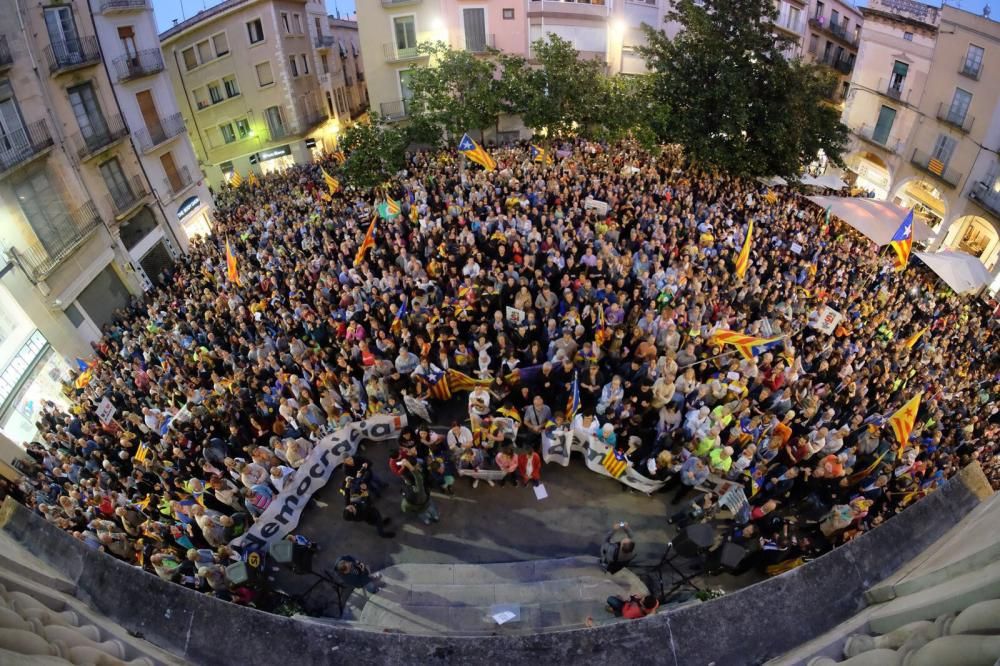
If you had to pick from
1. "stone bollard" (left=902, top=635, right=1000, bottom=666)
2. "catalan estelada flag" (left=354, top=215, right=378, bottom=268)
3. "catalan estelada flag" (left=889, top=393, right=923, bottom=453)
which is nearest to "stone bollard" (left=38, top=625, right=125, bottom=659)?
"stone bollard" (left=902, top=635, right=1000, bottom=666)

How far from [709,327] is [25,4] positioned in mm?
24909

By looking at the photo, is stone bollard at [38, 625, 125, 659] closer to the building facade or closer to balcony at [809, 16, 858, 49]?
the building facade

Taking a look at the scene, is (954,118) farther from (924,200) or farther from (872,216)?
(872,216)

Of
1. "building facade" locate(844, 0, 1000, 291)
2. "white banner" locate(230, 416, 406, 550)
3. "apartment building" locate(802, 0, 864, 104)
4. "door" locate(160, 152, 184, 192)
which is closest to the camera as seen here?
"white banner" locate(230, 416, 406, 550)

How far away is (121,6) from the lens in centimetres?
2377

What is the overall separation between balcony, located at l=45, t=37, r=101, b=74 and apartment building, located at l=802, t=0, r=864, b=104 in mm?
45191

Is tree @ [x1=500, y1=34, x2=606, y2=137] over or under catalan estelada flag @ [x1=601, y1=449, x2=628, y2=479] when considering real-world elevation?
over

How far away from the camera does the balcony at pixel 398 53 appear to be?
32.7 m

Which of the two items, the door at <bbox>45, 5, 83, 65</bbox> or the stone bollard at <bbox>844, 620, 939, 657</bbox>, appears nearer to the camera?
the stone bollard at <bbox>844, 620, 939, 657</bbox>

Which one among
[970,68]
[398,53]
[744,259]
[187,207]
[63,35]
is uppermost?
[63,35]

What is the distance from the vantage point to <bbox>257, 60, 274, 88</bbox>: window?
117 feet

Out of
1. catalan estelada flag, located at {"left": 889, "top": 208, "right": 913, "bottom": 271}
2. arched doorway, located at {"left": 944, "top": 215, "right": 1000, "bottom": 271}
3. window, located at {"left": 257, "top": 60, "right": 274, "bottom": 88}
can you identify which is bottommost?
arched doorway, located at {"left": 944, "top": 215, "right": 1000, "bottom": 271}

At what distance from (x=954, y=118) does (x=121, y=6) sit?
37.4 m

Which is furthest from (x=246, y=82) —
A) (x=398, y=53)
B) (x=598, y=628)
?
(x=598, y=628)
